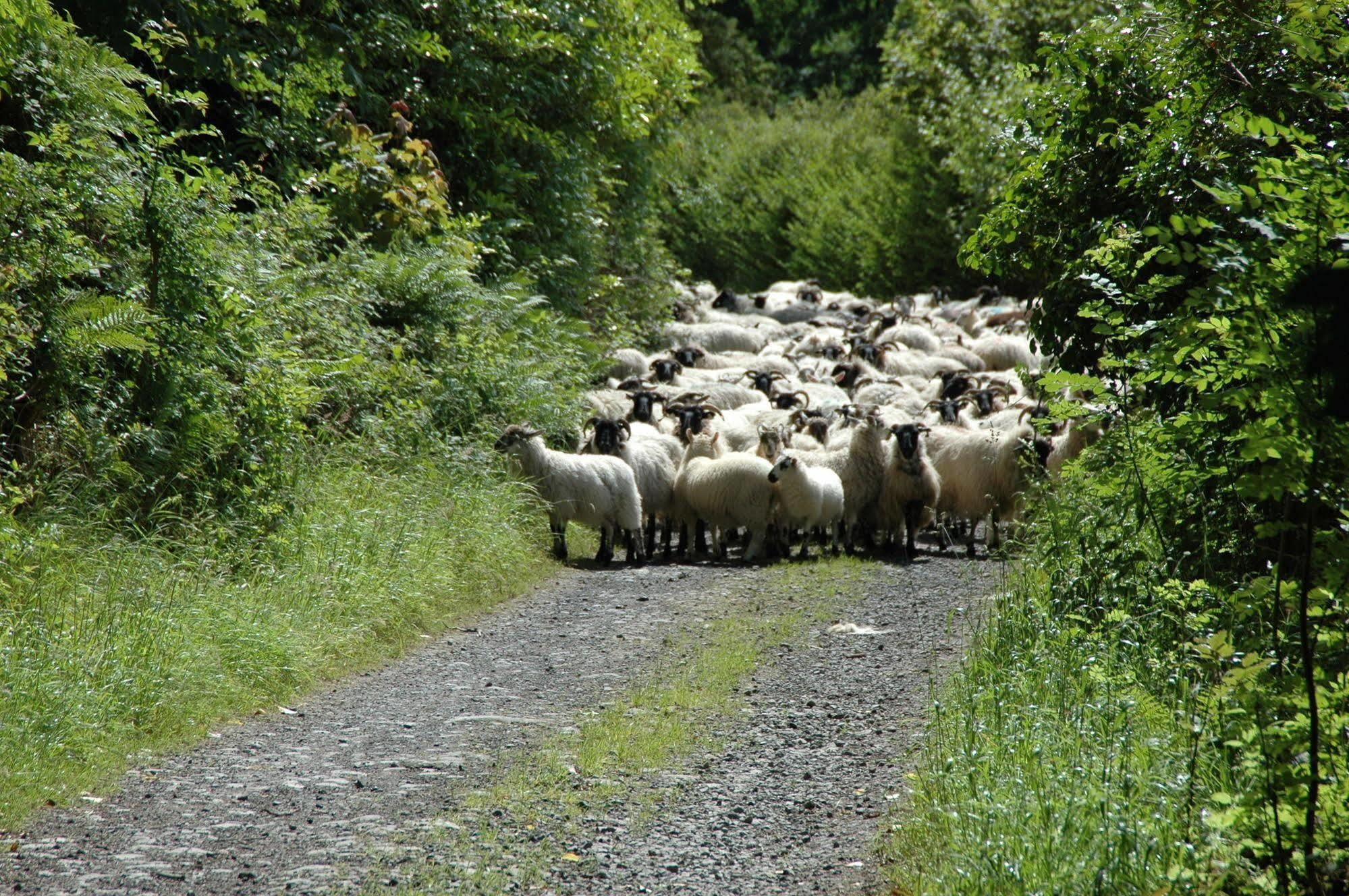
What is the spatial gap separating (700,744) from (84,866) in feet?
8.80

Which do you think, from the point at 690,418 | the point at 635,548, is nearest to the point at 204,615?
the point at 635,548

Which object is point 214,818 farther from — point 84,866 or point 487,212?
point 487,212

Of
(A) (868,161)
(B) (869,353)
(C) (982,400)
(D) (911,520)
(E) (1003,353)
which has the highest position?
(A) (868,161)

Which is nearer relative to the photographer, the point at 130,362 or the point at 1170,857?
the point at 1170,857

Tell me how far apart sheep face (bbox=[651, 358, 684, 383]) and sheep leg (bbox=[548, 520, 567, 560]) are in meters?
6.32

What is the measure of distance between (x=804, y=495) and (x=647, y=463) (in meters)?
1.67

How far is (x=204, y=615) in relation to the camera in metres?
7.02

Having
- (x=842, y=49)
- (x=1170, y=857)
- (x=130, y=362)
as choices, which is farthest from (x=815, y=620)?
(x=842, y=49)

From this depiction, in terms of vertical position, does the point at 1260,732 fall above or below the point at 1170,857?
above

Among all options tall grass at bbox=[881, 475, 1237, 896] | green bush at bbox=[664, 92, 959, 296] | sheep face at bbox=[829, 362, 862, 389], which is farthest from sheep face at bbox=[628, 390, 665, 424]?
green bush at bbox=[664, 92, 959, 296]

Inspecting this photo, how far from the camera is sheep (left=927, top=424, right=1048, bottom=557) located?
12953 mm

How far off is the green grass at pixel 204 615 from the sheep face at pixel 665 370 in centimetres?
804

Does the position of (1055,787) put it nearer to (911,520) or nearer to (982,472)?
(911,520)

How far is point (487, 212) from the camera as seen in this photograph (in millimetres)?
15555
